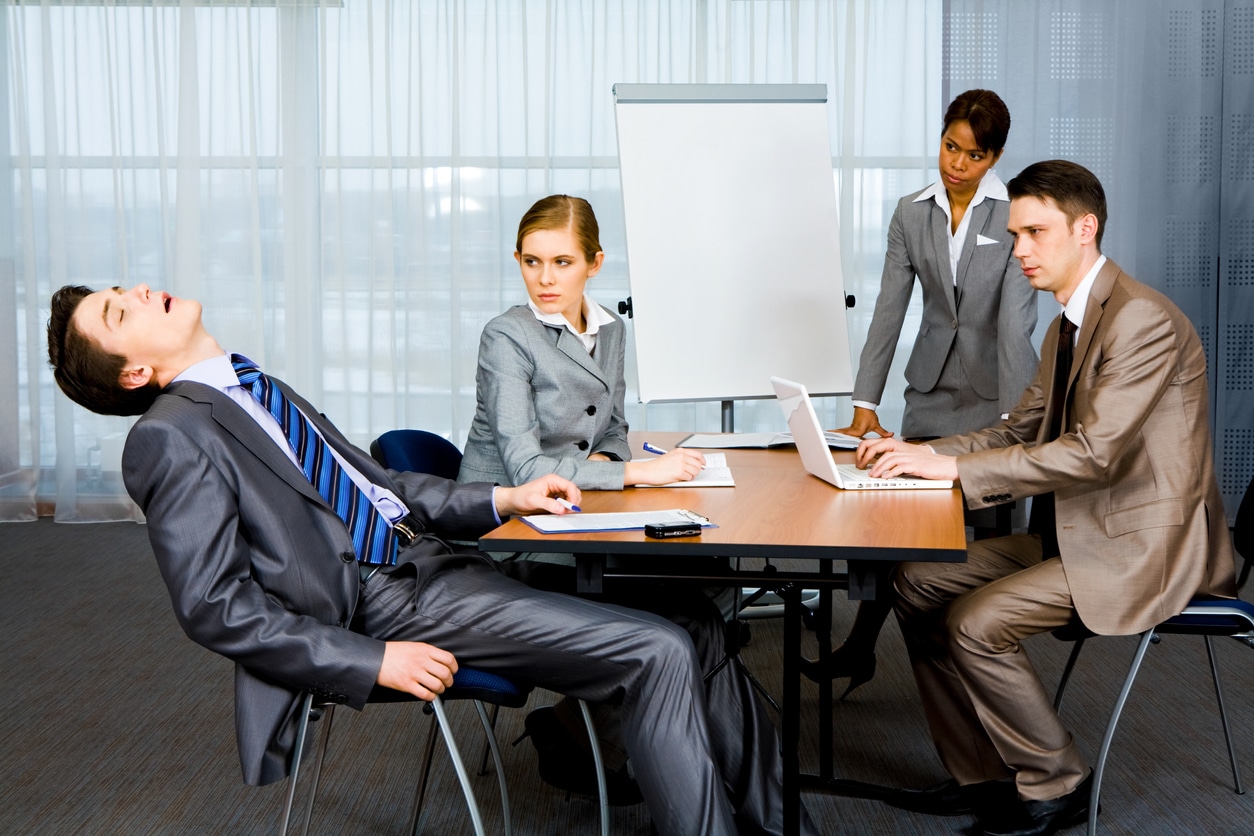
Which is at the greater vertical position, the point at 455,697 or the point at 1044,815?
the point at 455,697

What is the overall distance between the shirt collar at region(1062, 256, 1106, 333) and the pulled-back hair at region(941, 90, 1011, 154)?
0.78 m

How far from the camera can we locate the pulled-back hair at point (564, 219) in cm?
245

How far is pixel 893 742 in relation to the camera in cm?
279

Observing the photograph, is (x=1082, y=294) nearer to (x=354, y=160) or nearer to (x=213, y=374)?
(x=213, y=374)

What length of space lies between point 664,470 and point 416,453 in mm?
565

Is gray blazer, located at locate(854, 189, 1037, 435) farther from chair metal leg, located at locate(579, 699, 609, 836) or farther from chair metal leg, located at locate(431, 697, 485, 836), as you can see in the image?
chair metal leg, located at locate(431, 697, 485, 836)

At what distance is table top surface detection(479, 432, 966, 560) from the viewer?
1744 millimetres

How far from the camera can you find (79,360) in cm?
184

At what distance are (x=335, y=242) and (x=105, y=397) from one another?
358 centimetres

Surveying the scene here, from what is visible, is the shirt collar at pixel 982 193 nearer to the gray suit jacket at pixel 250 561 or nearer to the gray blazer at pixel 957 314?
the gray blazer at pixel 957 314

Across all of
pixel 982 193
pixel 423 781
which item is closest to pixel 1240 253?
pixel 982 193

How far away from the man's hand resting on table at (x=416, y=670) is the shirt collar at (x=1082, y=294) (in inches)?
56.2

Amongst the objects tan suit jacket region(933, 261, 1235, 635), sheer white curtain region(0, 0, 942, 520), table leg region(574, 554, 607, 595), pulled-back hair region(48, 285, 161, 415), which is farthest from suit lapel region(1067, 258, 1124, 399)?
sheer white curtain region(0, 0, 942, 520)

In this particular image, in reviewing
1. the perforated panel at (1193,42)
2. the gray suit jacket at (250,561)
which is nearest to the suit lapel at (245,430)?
the gray suit jacket at (250,561)
